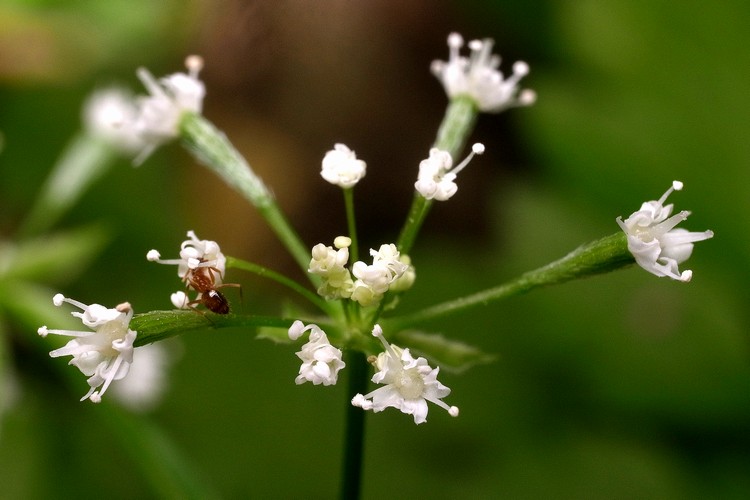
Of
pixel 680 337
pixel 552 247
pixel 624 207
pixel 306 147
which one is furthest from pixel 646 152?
pixel 306 147

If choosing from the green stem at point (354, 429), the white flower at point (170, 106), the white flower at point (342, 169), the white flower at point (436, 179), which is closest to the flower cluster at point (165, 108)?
the white flower at point (170, 106)

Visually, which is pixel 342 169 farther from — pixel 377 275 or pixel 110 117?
pixel 110 117

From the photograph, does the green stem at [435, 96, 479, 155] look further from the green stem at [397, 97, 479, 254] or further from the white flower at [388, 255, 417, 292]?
the white flower at [388, 255, 417, 292]

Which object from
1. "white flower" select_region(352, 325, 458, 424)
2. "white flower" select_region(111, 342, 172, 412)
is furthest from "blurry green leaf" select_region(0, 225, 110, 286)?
"white flower" select_region(352, 325, 458, 424)

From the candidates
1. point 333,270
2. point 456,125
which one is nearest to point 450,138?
point 456,125

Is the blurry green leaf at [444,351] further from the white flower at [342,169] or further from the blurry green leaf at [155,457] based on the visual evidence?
the blurry green leaf at [155,457]

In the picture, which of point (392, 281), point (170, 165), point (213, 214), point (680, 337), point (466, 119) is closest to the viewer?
point (392, 281)

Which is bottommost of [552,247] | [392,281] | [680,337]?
[392,281]

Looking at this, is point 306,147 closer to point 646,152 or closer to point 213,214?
point 213,214
